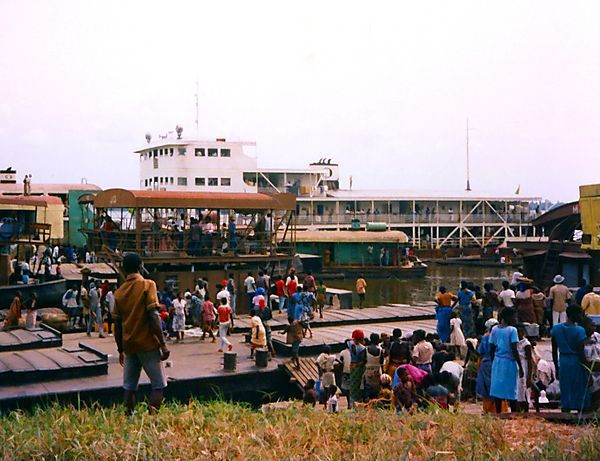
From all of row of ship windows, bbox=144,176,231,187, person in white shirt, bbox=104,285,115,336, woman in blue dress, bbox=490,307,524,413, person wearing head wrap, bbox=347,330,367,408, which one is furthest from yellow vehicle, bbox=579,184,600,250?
row of ship windows, bbox=144,176,231,187

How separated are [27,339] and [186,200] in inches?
294

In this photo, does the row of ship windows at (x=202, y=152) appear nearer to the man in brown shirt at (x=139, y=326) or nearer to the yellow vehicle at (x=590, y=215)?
the yellow vehicle at (x=590, y=215)

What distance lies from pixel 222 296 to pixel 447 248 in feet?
116

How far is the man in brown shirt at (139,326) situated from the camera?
257 inches

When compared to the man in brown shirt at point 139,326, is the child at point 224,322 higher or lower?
lower

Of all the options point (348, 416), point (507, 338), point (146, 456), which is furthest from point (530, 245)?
point (146, 456)

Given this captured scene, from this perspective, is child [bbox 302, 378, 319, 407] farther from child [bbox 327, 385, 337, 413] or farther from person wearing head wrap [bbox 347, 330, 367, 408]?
person wearing head wrap [bbox 347, 330, 367, 408]

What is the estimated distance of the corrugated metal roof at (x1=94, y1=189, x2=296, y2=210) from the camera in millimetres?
20141

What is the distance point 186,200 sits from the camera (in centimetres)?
2080

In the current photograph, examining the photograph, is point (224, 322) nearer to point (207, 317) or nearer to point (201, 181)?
point (207, 317)

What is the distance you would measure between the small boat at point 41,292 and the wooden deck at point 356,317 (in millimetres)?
6008

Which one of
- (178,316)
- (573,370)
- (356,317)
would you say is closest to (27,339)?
(178,316)

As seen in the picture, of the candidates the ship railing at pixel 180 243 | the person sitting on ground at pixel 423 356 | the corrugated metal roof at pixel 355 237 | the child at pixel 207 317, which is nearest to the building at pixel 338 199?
the corrugated metal roof at pixel 355 237

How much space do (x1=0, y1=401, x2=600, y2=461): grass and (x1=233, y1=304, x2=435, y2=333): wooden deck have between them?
1044cm
